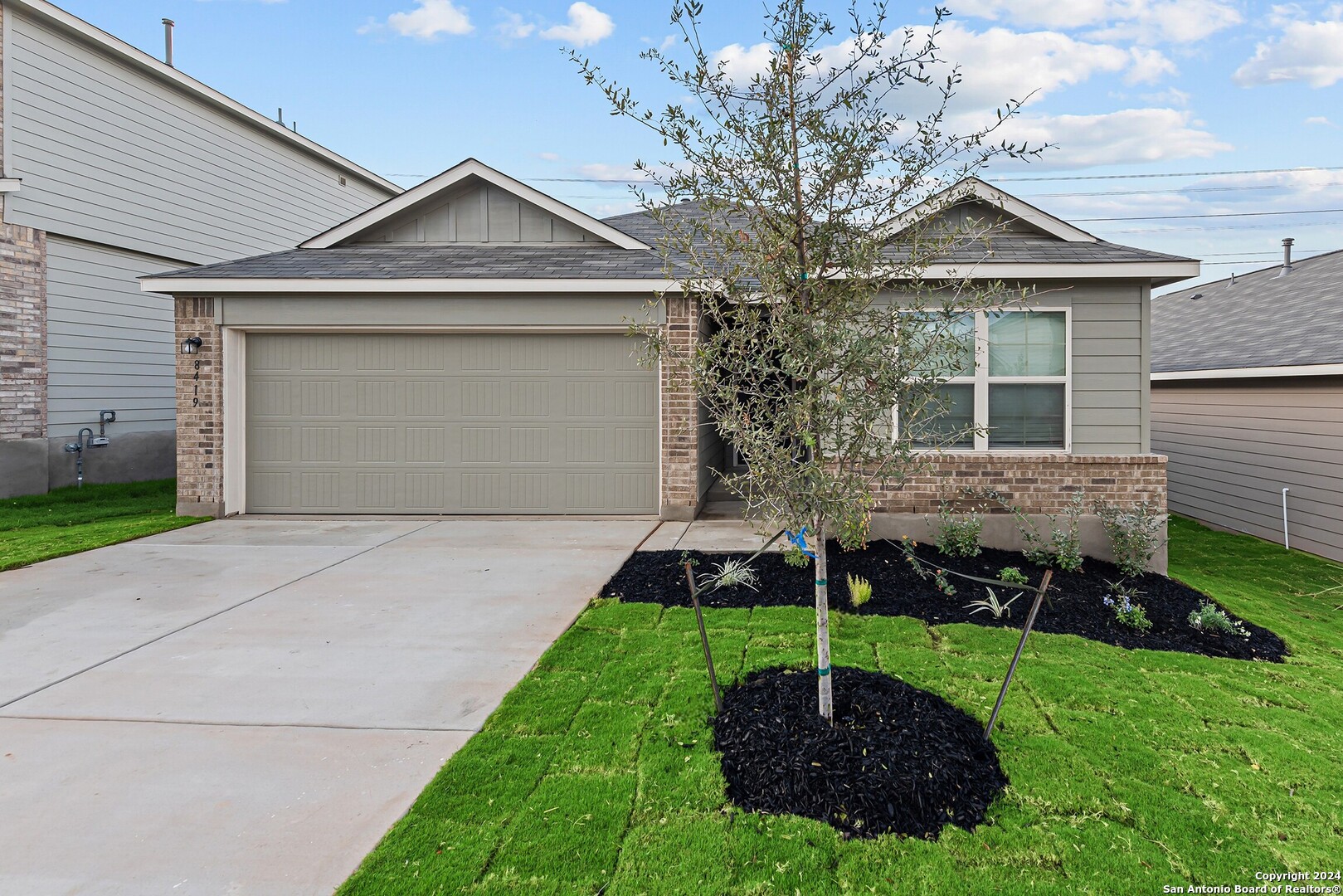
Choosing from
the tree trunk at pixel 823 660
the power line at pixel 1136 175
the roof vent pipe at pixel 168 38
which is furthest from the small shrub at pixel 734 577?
the power line at pixel 1136 175

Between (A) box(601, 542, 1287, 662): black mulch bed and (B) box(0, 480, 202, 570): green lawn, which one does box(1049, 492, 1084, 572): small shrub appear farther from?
(B) box(0, 480, 202, 570): green lawn

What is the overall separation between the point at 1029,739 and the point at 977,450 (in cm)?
491

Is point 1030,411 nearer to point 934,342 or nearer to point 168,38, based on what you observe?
point 934,342

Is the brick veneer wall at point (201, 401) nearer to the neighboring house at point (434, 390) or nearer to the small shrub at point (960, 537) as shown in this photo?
the neighboring house at point (434, 390)

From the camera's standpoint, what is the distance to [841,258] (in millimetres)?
3457

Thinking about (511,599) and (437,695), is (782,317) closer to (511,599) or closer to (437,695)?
(437,695)

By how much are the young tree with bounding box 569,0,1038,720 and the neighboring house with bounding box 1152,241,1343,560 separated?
8958 millimetres

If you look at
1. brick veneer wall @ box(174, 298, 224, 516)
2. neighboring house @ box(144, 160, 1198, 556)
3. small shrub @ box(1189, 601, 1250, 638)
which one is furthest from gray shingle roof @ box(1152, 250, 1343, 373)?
brick veneer wall @ box(174, 298, 224, 516)

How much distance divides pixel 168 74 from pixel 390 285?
7946mm

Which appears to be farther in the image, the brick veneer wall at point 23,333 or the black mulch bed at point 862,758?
the brick veneer wall at point 23,333

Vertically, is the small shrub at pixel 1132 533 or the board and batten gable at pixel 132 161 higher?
the board and batten gable at pixel 132 161

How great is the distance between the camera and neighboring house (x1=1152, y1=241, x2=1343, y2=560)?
10.0 m

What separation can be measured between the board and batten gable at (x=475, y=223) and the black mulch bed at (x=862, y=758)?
27.3 ft

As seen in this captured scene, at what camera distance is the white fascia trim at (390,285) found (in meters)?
9.26
